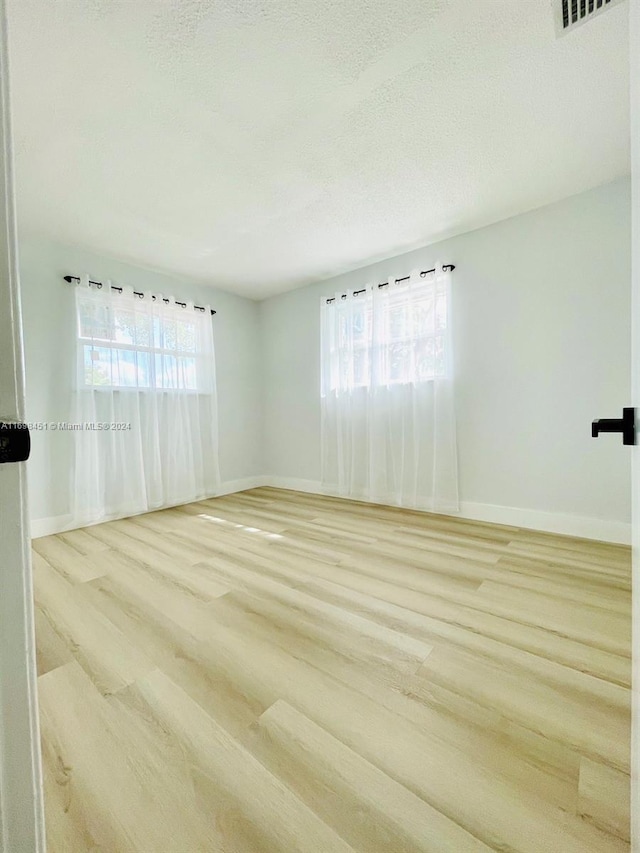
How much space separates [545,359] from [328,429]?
198 centimetres

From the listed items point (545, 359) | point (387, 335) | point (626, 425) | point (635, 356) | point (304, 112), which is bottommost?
point (626, 425)

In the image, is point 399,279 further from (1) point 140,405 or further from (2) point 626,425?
(2) point 626,425

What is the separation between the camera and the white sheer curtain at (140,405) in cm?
273

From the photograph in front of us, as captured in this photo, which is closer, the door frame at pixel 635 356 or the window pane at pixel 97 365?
the door frame at pixel 635 356

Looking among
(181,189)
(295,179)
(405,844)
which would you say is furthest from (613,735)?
(181,189)

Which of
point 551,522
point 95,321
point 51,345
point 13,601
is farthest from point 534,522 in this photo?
point 51,345

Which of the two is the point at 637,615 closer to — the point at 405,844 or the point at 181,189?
the point at 405,844

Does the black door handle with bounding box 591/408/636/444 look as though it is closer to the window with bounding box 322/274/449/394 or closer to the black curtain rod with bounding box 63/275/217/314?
the window with bounding box 322/274/449/394

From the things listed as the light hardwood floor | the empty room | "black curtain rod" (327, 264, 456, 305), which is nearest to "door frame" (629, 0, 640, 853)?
the empty room

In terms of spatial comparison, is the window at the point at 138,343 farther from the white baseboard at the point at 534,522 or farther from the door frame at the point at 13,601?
the door frame at the point at 13,601

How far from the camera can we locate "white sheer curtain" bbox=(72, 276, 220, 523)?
8.96ft

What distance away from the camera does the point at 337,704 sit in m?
0.97

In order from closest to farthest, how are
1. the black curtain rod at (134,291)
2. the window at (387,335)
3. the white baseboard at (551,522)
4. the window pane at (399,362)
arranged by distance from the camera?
1. the white baseboard at (551,522)
2. the black curtain rod at (134,291)
3. the window at (387,335)
4. the window pane at (399,362)

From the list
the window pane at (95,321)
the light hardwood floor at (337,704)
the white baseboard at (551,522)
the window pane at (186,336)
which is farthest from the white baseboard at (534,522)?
the window pane at (186,336)
